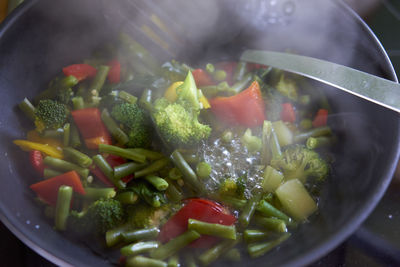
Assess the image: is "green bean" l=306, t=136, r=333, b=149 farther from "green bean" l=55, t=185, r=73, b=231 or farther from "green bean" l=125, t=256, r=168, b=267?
"green bean" l=55, t=185, r=73, b=231

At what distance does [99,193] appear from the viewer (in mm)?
1822

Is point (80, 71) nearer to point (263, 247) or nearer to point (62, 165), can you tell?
point (62, 165)

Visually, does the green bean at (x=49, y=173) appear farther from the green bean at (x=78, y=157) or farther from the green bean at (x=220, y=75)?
the green bean at (x=220, y=75)

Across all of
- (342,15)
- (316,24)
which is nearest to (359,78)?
(342,15)

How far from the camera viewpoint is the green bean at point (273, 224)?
175cm

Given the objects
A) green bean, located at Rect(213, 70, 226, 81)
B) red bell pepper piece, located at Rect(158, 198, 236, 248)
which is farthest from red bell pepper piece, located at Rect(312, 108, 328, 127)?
red bell pepper piece, located at Rect(158, 198, 236, 248)

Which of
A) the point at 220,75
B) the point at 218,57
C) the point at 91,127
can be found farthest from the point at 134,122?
the point at 218,57

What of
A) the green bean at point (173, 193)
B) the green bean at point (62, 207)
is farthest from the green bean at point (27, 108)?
the green bean at point (173, 193)

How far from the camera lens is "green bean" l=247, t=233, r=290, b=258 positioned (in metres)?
1.68

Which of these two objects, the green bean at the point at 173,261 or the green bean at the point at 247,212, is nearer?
the green bean at the point at 173,261

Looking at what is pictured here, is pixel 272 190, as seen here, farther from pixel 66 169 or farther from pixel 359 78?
pixel 66 169

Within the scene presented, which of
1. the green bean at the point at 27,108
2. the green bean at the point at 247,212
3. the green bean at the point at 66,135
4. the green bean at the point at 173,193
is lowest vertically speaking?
the green bean at the point at 247,212

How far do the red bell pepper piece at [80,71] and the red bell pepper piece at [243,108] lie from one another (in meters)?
0.85

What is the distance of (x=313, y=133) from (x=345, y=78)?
0.42m
